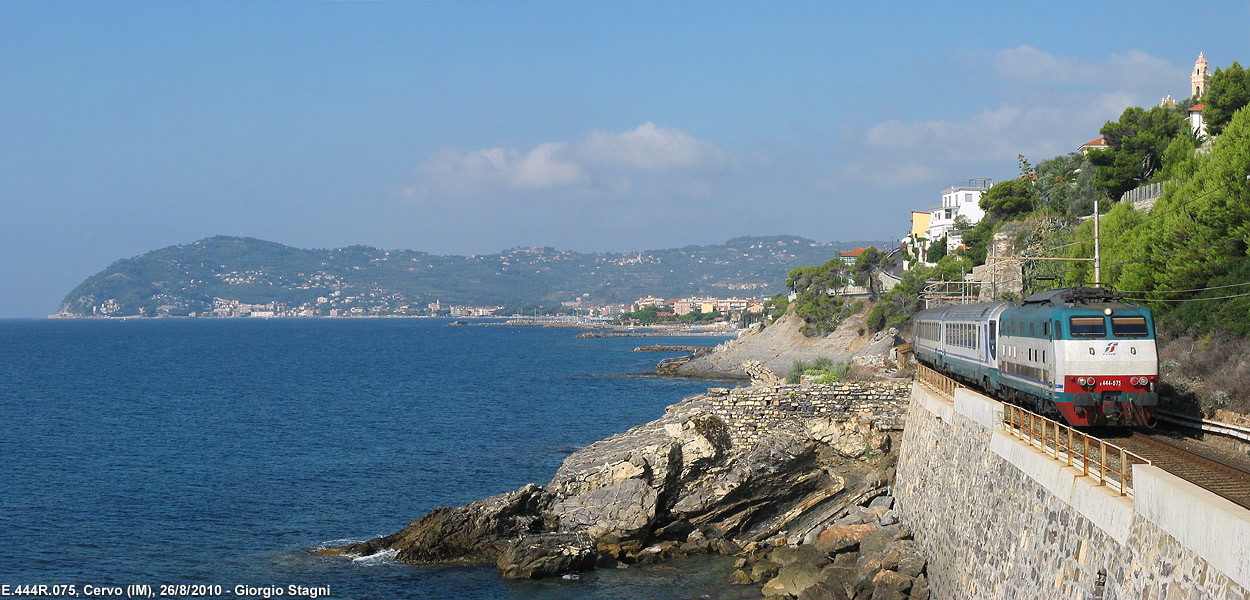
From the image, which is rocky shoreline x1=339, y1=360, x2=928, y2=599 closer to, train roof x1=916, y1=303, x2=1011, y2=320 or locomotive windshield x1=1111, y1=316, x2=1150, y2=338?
train roof x1=916, y1=303, x2=1011, y2=320

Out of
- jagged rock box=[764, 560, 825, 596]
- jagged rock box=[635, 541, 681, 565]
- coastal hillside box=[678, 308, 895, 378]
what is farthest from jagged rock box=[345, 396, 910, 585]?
coastal hillside box=[678, 308, 895, 378]

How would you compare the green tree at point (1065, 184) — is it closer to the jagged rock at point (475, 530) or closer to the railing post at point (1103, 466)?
the jagged rock at point (475, 530)

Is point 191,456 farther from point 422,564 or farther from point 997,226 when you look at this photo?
point 997,226

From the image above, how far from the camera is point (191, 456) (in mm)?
38438

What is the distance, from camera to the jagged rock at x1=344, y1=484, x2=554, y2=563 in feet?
72.2

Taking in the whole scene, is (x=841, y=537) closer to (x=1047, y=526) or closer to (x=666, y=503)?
(x=666, y=503)

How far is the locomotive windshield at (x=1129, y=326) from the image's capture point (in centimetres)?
1689

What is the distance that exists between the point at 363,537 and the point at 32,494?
13.5m

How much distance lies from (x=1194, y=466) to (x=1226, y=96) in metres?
38.1

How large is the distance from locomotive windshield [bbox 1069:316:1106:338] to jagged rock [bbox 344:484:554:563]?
1221 centimetres

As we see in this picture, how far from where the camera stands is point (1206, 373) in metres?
21.5

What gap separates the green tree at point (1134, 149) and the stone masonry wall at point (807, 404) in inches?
1204

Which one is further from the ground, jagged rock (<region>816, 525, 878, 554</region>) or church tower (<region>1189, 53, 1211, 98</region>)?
church tower (<region>1189, 53, 1211, 98</region>)

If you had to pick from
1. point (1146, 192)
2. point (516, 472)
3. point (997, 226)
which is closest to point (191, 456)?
point (516, 472)
